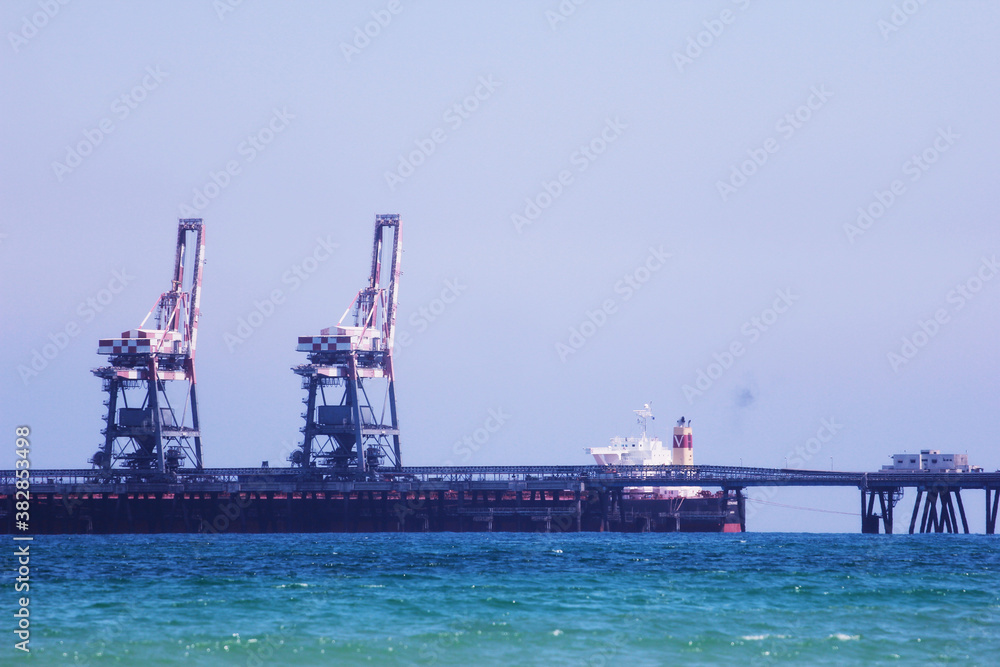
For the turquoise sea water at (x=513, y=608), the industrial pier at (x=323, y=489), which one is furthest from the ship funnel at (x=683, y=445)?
the turquoise sea water at (x=513, y=608)

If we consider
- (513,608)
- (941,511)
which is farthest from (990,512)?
(513,608)

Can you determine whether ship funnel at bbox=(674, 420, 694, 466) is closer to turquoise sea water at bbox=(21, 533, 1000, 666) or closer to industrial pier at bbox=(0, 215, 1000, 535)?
industrial pier at bbox=(0, 215, 1000, 535)

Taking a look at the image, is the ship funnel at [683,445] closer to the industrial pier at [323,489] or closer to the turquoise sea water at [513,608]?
the industrial pier at [323,489]

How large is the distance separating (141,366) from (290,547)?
4183 cm

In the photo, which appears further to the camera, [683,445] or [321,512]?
[683,445]

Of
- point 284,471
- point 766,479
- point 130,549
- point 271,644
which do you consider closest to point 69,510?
point 284,471

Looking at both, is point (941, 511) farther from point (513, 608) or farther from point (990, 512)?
point (513, 608)

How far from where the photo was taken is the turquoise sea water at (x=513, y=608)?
126 feet


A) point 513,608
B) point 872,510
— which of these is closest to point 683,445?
point 872,510

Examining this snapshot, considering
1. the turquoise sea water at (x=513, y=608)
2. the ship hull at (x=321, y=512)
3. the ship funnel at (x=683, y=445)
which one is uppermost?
the ship funnel at (x=683, y=445)

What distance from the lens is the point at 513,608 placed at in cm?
4741

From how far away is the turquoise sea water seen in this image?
38.4 m

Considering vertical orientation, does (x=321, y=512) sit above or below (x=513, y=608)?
above

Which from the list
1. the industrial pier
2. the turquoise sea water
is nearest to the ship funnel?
the industrial pier
